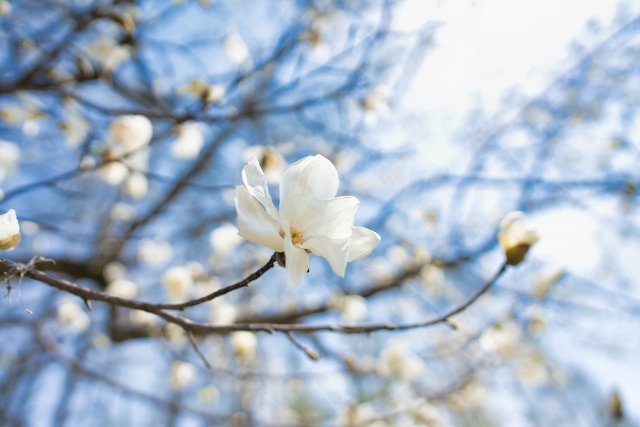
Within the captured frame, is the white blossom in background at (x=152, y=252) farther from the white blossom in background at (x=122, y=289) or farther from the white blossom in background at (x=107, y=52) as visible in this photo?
the white blossom in background at (x=107, y=52)

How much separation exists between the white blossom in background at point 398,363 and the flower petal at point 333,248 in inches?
66.5

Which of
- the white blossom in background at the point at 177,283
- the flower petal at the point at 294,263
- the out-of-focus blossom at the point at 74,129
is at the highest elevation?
the flower petal at the point at 294,263

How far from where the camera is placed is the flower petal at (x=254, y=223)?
1.62 feet

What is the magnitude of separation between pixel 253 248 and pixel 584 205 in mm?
2415

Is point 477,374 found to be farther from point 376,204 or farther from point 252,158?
point 252,158

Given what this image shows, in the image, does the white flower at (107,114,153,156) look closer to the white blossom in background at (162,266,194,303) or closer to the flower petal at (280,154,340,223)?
the white blossom in background at (162,266,194,303)

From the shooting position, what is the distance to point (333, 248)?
53cm

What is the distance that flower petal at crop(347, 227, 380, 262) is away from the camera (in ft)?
1.92

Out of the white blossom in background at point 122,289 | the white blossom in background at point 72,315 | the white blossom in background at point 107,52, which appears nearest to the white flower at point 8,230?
the white blossom in background at point 107,52

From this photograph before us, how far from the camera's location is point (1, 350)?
11.5ft

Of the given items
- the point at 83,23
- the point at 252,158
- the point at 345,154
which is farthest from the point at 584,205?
the point at 83,23

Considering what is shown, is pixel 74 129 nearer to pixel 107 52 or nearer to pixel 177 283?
pixel 107 52

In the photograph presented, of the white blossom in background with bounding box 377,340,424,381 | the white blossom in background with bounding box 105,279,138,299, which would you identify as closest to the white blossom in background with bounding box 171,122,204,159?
the white blossom in background with bounding box 105,279,138,299

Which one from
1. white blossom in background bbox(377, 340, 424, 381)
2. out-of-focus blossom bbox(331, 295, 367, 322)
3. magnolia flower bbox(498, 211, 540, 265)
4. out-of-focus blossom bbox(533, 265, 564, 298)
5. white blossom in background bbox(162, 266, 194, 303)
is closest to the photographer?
magnolia flower bbox(498, 211, 540, 265)
